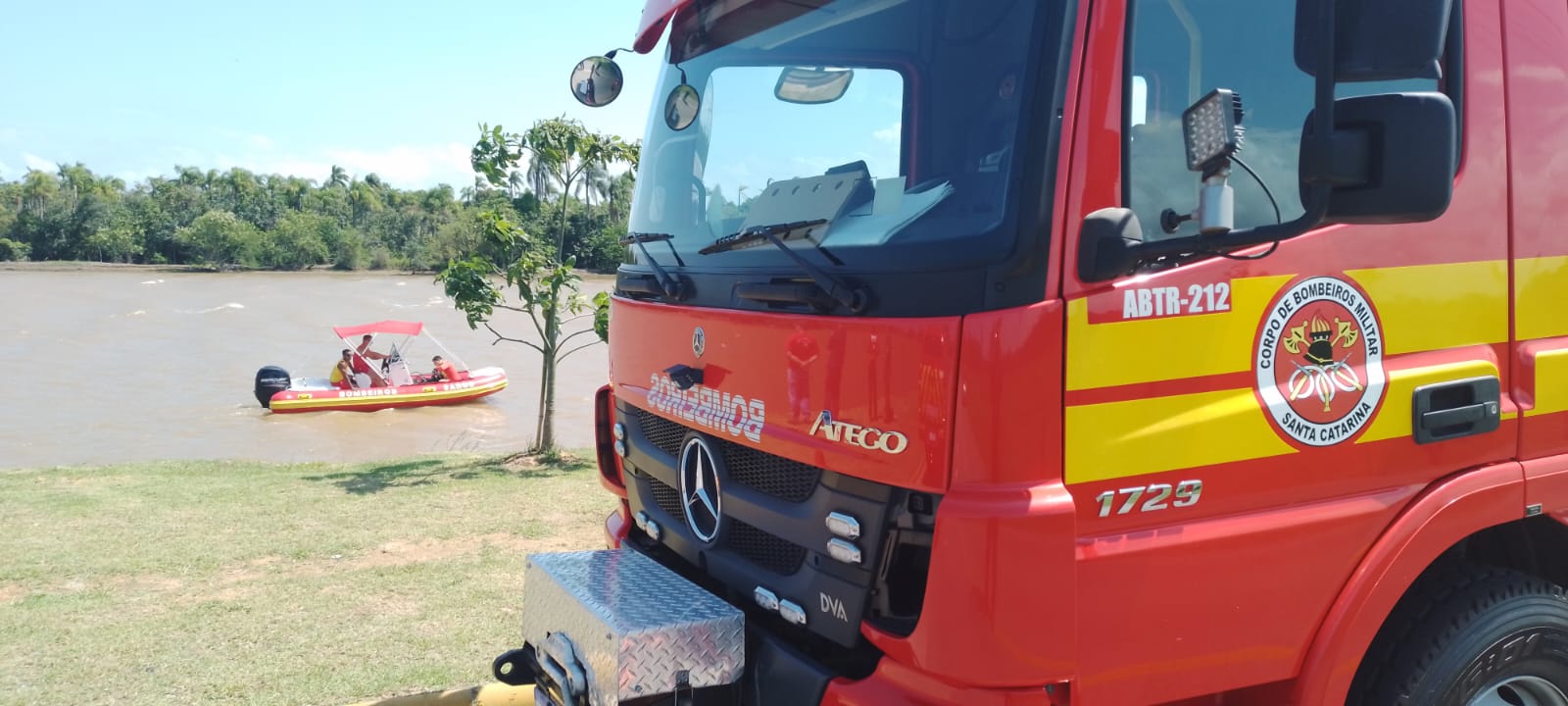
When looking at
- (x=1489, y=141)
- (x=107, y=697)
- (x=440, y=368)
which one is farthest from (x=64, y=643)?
(x=440, y=368)

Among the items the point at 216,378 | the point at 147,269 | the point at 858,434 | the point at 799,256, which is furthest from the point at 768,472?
the point at 147,269

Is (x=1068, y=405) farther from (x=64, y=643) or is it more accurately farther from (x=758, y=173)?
(x=64, y=643)

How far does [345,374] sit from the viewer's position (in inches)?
818

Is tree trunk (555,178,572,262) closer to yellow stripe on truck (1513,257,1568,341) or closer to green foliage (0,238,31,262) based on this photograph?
yellow stripe on truck (1513,257,1568,341)

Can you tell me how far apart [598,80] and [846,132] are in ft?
5.02

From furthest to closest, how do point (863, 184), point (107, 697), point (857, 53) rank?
point (107, 697) → point (857, 53) → point (863, 184)

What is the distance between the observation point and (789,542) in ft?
8.37

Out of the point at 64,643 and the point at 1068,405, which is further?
the point at 64,643

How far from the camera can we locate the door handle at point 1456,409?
2.39m

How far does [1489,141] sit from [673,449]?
231cm

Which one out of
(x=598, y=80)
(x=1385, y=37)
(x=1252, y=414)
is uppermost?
(x=598, y=80)

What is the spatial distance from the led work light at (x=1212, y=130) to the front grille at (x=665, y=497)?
1761mm

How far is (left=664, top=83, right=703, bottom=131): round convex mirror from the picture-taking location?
3305 millimetres

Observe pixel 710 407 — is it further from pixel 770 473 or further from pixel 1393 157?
pixel 1393 157
